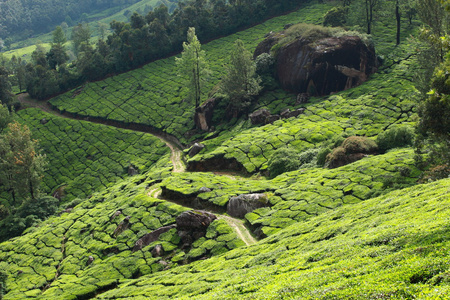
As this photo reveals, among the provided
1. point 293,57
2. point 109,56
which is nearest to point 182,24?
point 109,56

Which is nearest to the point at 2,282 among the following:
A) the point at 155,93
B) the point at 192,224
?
the point at 192,224

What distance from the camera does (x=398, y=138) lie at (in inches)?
1785

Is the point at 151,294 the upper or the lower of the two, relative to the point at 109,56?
lower

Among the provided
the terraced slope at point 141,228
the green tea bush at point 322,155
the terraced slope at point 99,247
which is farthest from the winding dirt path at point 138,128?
the green tea bush at point 322,155

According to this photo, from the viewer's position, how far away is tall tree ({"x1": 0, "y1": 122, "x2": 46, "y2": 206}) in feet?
226

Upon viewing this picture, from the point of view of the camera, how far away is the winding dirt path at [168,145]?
38.7 meters

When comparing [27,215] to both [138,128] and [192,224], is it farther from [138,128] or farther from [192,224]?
[192,224]

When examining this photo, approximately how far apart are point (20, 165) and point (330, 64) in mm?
62642

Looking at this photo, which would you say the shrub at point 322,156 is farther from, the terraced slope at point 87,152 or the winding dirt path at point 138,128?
the terraced slope at point 87,152

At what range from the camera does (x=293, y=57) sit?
7388 cm

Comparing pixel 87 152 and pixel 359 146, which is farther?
pixel 87 152

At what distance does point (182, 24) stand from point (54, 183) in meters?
65.5

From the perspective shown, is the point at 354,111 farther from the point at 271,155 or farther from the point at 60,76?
the point at 60,76

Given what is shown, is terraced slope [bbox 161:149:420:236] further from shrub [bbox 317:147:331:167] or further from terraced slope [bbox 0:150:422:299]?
shrub [bbox 317:147:331:167]
